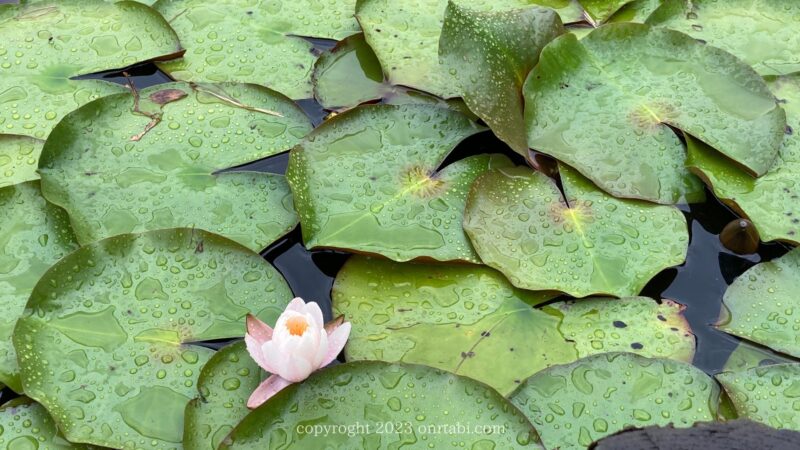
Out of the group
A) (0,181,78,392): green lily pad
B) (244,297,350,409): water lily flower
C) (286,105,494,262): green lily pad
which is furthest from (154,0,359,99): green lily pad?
(244,297,350,409): water lily flower

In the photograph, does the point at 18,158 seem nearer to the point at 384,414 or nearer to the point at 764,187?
the point at 384,414

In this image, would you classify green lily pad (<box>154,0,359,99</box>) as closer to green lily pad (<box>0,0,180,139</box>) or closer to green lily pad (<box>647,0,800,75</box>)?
green lily pad (<box>0,0,180,139</box>)

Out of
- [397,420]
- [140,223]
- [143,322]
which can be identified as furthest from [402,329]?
[140,223]

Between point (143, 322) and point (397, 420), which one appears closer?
point (397, 420)

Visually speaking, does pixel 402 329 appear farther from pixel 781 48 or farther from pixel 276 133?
pixel 781 48

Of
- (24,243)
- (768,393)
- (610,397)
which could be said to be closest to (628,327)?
(610,397)
